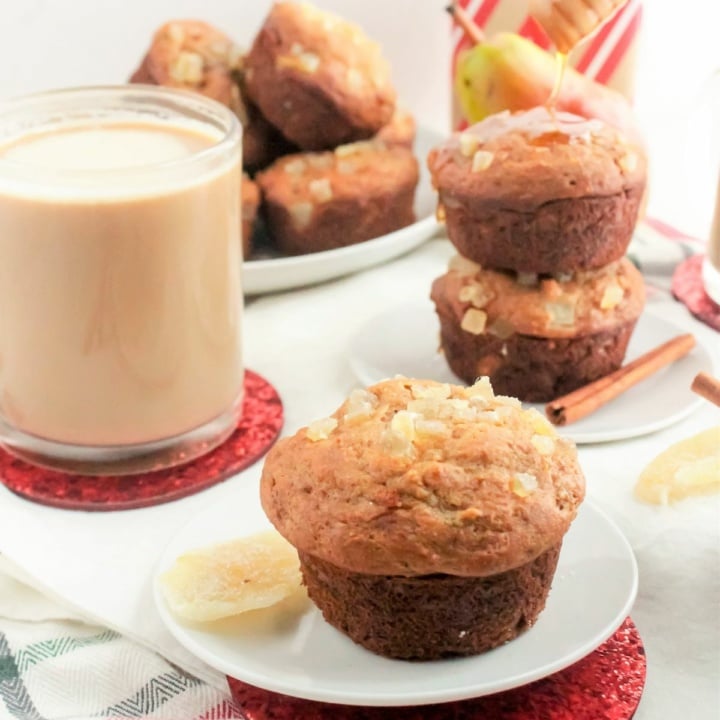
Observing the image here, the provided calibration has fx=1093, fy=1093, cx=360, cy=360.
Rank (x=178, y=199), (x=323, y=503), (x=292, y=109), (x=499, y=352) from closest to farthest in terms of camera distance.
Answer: (x=323, y=503), (x=178, y=199), (x=499, y=352), (x=292, y=109)

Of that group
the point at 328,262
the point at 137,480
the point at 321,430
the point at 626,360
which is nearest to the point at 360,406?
the point at 321,430

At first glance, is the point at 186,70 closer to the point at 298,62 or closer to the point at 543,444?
the point at 298,62

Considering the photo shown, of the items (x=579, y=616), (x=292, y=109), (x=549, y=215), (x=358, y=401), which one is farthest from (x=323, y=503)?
(x=292, y=109)

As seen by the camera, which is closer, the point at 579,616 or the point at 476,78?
the point at 579,616

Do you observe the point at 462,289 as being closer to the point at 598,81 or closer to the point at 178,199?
the point at 178,199

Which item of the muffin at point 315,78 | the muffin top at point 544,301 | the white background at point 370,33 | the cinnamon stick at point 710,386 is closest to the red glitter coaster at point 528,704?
the cinnamon stick at point 710,386
